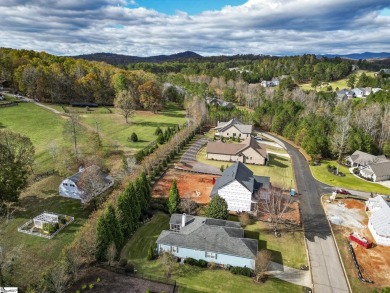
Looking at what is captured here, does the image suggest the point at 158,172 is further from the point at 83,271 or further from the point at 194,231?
the point at 83,271

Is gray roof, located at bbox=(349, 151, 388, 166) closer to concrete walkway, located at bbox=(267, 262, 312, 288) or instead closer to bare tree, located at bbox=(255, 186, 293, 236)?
bare tree, located at bbox=(255, 186, 293, 236)

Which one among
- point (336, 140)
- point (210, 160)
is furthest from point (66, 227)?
point (336, 140)

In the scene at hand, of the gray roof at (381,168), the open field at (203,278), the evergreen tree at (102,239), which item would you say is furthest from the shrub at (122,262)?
the gray roof at (381,168)

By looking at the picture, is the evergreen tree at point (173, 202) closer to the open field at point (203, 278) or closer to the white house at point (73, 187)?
the open field at point (203, 278)

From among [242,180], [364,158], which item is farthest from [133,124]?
[364,158]

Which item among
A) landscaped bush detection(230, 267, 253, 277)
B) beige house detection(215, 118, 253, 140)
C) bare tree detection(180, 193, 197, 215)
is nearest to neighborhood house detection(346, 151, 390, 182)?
beige house detection(215, 118, 253, 140)
